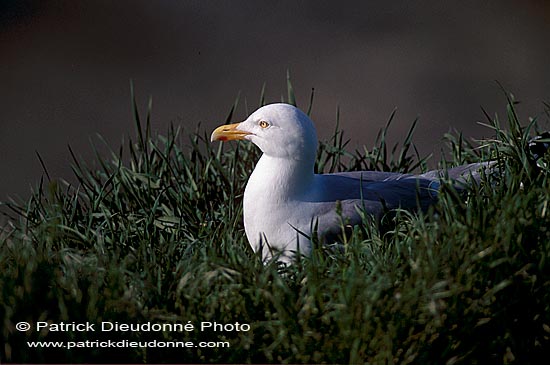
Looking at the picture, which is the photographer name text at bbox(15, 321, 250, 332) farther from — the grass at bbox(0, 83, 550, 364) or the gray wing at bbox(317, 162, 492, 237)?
the gray wing at bbox(317, 162, 492, 237)

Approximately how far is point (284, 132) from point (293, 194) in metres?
0.29

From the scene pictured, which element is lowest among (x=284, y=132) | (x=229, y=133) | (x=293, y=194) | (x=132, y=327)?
(x=132, y=327)

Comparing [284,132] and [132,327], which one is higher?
[284,132]

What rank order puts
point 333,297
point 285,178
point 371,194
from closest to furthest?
point 333,297
point 285,178
point 371,194

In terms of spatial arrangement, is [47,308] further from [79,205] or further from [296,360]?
[79,205]

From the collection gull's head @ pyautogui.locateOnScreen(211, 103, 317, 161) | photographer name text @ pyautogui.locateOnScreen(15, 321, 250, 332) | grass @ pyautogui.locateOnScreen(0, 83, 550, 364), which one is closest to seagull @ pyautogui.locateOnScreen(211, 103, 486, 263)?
gull's head @ pyautogui.locateOnScreen(211, 103, 317, 161)

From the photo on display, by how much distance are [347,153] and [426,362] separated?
7.52 feet

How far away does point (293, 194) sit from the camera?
384cm

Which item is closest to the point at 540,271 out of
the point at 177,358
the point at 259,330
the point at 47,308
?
the point at 259,330

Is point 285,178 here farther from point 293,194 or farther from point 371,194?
point 371,194

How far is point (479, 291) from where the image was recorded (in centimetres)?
294

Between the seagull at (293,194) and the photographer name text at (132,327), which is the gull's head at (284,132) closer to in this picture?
the seagull at (293,194)

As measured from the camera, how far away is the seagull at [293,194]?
376 cm

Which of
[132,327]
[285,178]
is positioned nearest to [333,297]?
[132,327]
